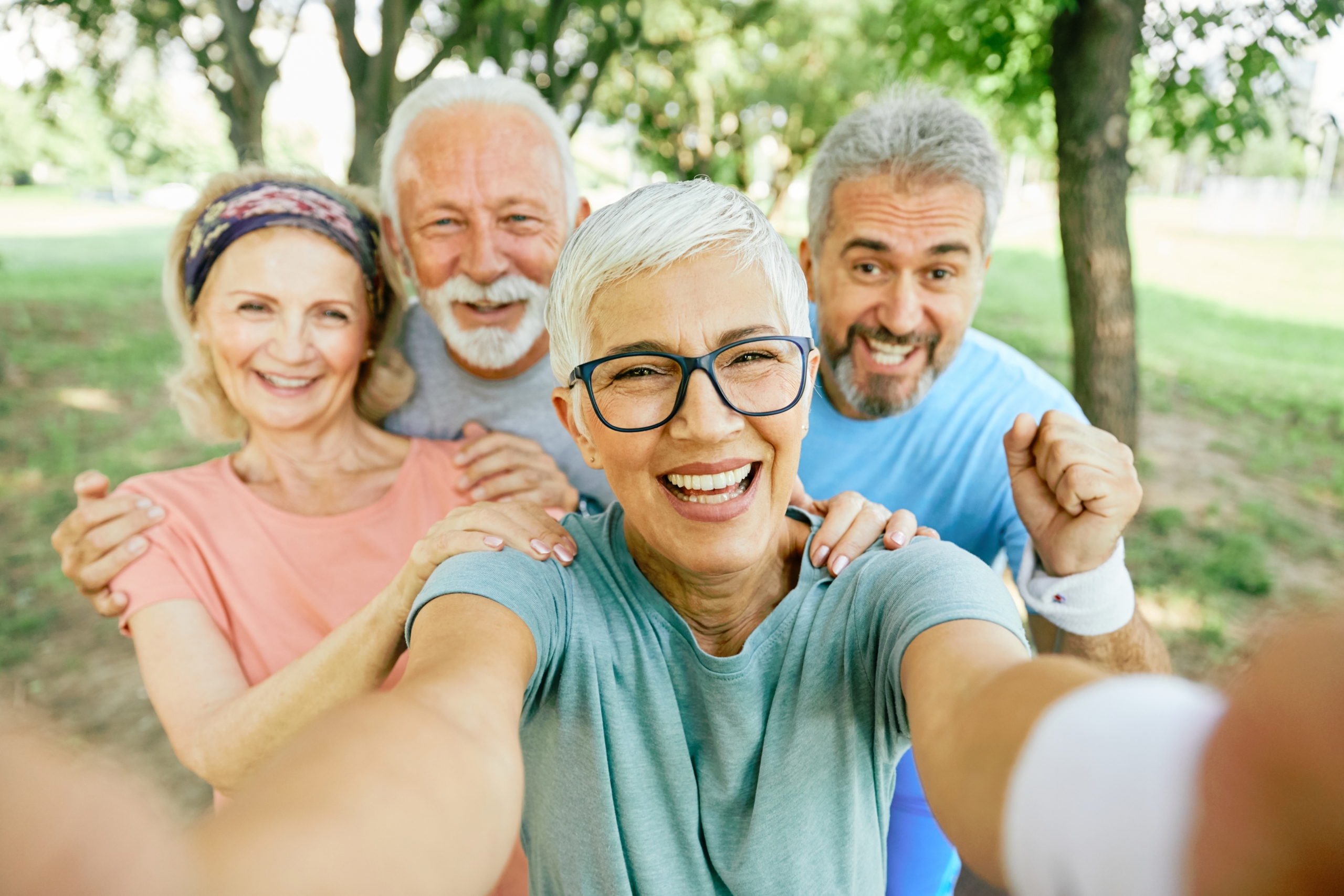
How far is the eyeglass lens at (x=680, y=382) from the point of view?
1422 mm

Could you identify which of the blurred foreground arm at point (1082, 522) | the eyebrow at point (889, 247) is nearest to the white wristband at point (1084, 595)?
the blurred foreground arm at point (1082, 522)

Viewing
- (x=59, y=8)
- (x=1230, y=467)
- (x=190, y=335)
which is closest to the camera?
(x=190, y=335)

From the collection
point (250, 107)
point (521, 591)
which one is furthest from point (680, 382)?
point (250, 107)

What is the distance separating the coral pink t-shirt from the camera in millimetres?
2012

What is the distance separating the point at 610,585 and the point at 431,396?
142 cm

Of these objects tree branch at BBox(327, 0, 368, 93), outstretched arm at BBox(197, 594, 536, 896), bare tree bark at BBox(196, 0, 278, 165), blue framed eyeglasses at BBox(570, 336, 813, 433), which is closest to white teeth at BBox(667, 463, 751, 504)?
blue framed eyeglasses at BBox(570, 336, 813, 433)

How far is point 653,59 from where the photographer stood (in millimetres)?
15094

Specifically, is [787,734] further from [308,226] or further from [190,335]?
[190,335]

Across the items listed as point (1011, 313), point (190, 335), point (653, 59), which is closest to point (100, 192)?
point (653, 59)

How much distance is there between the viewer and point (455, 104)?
2.62 meters

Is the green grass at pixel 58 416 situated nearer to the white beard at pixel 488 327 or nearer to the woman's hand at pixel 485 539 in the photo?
the white beard at pixel 488 327

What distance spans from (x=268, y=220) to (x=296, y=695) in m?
1.26

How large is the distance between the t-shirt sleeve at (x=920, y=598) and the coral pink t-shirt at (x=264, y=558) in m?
1.22

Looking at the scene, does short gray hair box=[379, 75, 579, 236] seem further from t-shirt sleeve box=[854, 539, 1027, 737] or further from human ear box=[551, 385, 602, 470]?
t-shirt sleeve box=[854, 539, 1027, 737]
